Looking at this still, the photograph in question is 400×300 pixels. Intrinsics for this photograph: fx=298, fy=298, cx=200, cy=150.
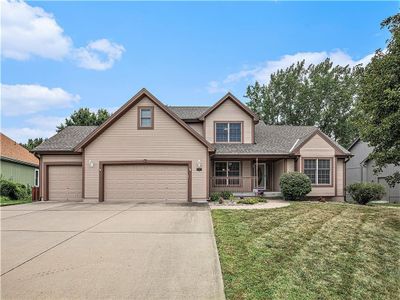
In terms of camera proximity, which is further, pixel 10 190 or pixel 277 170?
pixel 277 170

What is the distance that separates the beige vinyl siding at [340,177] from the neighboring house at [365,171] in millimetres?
5584

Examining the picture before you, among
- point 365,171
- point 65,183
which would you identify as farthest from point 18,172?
point 365,171

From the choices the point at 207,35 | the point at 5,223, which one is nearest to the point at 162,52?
the point at 207,35

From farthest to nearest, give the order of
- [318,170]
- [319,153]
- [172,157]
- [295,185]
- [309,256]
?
1. [318,170]
2. [319,153]
3. [295,185]
4. [172,157]
5. [309,256]

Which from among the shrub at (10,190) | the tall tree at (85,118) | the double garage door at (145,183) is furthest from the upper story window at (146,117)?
the tall tree at (85,118)

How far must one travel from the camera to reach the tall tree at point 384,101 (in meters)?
8.86

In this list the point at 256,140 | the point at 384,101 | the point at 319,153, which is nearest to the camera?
the point at 384,101

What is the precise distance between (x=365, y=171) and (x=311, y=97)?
1391cm

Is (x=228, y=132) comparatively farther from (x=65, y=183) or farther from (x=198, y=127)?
(x=65, y=183)

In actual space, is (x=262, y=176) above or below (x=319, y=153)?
below

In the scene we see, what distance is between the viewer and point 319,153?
1927 centimetres

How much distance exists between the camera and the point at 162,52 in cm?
1945

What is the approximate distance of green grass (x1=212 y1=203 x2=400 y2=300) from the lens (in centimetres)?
509

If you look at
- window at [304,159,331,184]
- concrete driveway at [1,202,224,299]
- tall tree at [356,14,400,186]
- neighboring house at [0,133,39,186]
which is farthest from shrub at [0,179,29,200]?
tall tree at [356,14,400,186]
